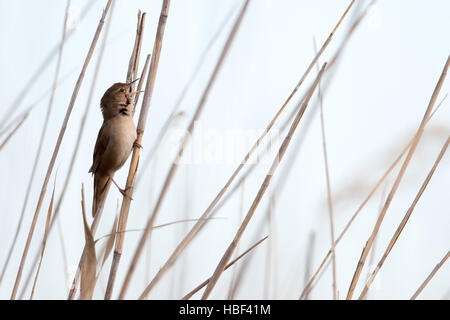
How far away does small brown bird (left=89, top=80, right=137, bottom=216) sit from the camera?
6.89ft

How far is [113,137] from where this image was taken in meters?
2.13

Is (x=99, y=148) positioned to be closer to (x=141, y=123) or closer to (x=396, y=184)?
(x=141, y=123)

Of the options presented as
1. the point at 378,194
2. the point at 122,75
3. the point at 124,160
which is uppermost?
the point at 122,75

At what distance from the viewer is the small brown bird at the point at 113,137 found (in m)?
2.10

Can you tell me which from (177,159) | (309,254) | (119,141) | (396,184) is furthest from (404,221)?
(119,141)

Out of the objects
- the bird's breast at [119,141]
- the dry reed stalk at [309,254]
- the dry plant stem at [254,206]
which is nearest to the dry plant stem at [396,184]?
the dry plant stem at [254,206]

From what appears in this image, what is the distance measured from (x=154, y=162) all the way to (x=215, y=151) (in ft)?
0.79

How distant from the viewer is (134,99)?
7.04 feet

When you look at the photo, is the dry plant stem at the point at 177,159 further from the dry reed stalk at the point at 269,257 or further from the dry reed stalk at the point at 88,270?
the dry reed stalk at the point at 269,257

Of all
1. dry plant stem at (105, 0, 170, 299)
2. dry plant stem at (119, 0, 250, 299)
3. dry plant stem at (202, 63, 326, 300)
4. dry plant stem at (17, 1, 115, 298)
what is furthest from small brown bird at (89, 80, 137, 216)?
dry plant stem at (202, 63, 326, 300)

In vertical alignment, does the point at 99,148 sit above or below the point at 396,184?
above

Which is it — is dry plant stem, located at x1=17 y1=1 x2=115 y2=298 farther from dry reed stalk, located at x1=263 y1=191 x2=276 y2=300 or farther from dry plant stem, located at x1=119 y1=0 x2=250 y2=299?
dry reed stalk, located at x1=263 y1=191 x2=276 y2=300
